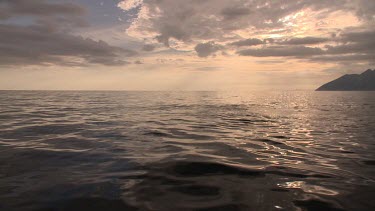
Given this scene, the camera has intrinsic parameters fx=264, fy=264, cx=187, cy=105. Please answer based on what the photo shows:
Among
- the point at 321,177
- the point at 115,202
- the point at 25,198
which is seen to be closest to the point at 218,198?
the point at 115,202

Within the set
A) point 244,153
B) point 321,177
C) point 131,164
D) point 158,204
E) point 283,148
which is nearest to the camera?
point 158,204

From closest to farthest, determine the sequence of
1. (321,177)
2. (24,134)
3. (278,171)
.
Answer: (321,177) → (278,171) → (24,134)

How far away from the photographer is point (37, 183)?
625 centimetres

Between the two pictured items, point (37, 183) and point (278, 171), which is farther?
point (278, 171)

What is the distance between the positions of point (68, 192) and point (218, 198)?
3217 mm

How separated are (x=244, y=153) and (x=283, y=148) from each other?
2.13m

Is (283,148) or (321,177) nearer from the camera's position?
(321,177)

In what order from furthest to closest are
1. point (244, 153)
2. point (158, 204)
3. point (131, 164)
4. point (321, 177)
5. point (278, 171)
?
point (244, 153)
point (131, 164)
point (278, 171)
point (321, 177)
point (158, 204)

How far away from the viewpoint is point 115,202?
5211mm

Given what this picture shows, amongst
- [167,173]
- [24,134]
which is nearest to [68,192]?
[167,173]

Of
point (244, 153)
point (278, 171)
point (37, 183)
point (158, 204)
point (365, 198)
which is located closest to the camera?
point (158, 204)

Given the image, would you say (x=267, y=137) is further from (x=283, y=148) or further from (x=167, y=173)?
(x=167, y=173)

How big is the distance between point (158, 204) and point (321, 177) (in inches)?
176

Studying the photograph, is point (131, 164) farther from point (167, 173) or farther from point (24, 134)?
point (24, 134)
